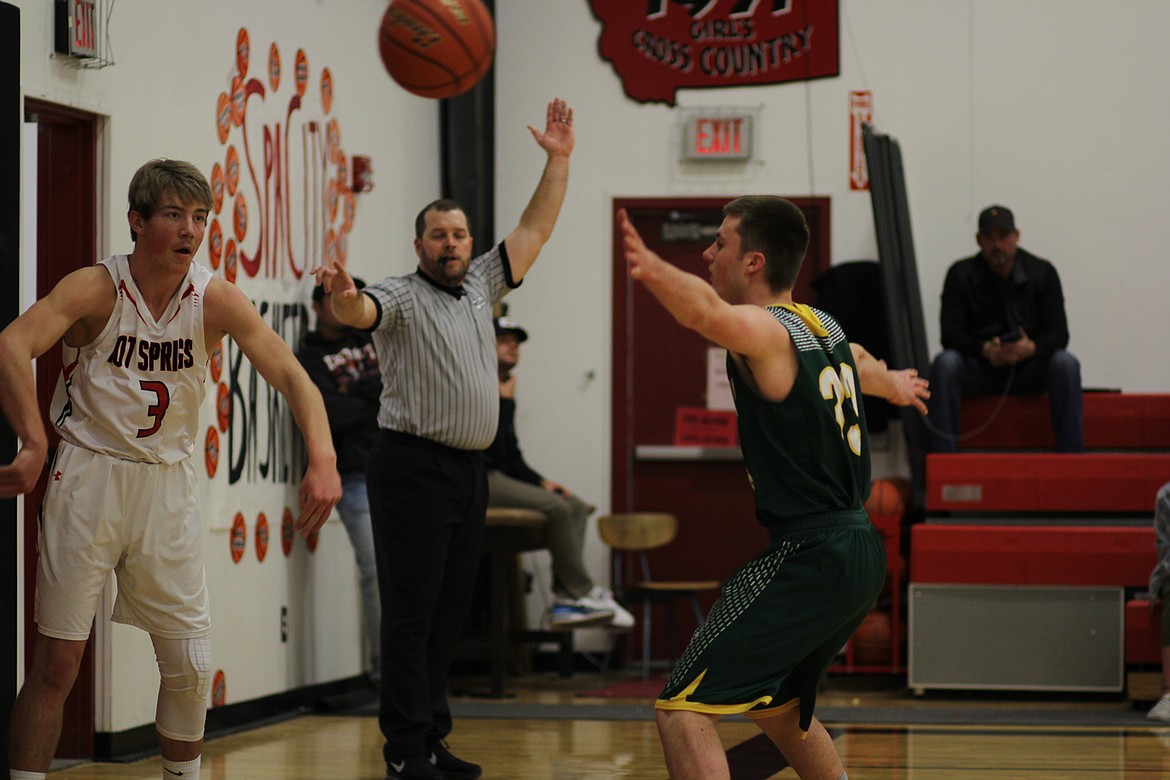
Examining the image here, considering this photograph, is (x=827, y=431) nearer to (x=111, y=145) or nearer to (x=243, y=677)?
(x=111, y=145)

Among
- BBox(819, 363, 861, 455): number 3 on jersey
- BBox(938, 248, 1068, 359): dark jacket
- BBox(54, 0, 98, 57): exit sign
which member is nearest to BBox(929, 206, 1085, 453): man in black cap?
BBox(938, 248, 1068, 359): dark jacket

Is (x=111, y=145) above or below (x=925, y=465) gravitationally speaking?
above

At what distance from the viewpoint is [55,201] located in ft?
19.4

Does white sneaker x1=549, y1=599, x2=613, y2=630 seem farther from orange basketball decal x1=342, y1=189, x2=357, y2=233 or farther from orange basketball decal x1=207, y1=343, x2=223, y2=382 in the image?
orange basketball decal x1=207, y1=343, x2=223, y2=382

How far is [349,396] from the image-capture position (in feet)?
25.0

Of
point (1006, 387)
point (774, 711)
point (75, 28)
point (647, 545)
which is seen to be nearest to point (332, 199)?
point (75, 28)

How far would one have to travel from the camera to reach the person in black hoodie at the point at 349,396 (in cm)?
757

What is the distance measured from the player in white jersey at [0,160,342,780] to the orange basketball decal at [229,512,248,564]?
9.45 ft

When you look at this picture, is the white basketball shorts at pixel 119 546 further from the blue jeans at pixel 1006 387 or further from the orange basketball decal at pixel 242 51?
the blue jeans at pixel 1006 387

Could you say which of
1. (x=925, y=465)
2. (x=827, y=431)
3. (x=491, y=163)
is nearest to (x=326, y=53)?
(x=491, y=163)

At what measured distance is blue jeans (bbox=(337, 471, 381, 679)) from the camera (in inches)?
304

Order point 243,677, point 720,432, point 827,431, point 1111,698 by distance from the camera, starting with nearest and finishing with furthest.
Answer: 1. point 827,431
2. point 243,677
3. point 1111,698
4. point 720,432

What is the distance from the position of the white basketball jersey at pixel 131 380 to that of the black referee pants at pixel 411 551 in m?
1.37

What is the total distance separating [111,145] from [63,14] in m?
0.55
